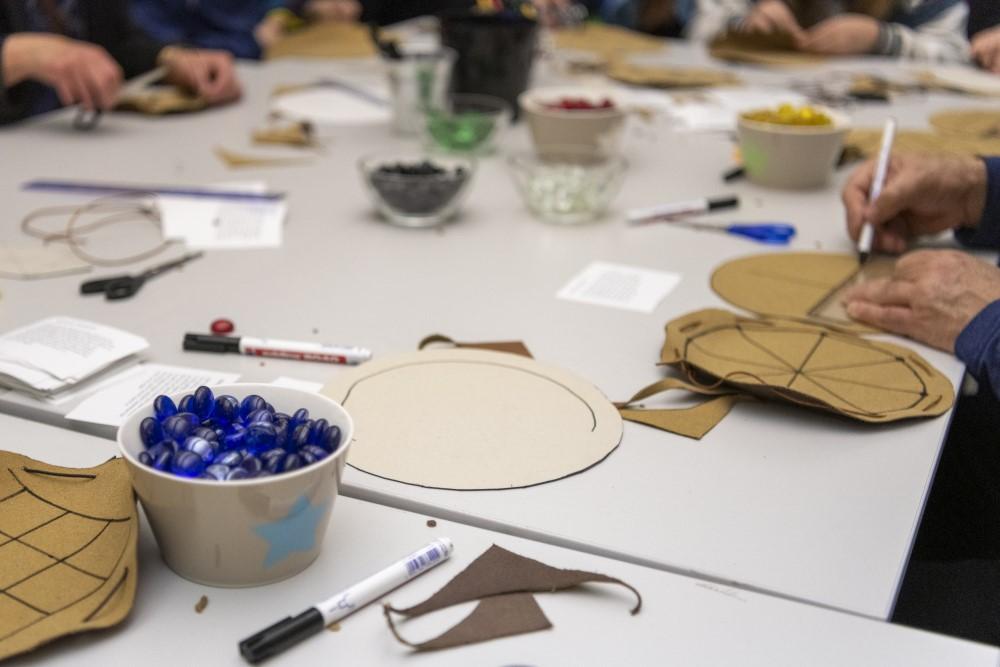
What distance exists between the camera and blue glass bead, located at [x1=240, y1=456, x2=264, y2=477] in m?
0.62

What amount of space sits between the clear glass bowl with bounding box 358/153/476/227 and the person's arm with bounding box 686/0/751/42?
170cm

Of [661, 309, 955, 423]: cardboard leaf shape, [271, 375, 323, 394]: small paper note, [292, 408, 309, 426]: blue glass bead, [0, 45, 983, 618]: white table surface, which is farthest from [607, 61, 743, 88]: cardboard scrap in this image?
[292, 408, 309, 426]: blue glass bead

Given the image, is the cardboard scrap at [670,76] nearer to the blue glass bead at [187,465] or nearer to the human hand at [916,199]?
the human hand at [916,199]

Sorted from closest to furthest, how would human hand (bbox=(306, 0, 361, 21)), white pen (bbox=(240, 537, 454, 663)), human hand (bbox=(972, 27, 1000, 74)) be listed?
white pen (bbox=(240, 537, 454, 663)) → human hand (bbox=(972, 27, 1000, 74)) → human hand (bbox=(306, 0, 361, 21))

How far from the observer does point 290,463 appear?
24.8 inches

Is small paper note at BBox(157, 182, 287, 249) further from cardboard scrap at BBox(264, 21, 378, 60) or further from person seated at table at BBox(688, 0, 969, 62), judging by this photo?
person seated at table at BBox(688, 0, 969, 62)

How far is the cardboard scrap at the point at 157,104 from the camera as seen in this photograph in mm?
1989

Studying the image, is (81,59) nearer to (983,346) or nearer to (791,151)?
(791,151)

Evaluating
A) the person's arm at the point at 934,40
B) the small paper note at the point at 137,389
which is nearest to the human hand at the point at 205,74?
the small paper note at the point at 137,389

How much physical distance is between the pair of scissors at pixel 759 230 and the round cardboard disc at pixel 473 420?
570mm

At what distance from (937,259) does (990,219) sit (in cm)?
30

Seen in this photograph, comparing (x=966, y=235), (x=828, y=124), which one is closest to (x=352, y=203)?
(x=828, y=124)

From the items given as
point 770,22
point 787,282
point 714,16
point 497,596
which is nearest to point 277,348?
point 497,596

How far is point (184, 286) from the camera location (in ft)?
3.94
